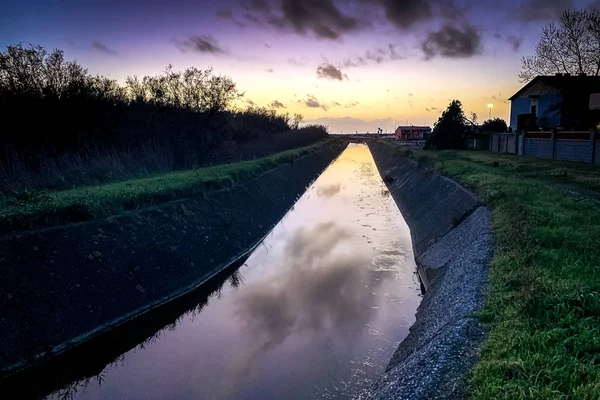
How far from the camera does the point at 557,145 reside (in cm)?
2733

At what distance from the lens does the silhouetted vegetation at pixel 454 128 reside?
1783 inches

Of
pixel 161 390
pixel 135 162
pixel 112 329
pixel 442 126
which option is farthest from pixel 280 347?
pixel 442 126

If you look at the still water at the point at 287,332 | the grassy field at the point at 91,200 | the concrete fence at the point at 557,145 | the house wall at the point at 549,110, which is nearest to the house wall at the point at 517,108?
the house wall at the point at 549,110

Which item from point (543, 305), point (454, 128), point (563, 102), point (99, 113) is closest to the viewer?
point (543, 305)

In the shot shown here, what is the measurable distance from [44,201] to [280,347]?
7.46m

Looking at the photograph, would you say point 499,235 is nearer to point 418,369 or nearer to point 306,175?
point 418,369

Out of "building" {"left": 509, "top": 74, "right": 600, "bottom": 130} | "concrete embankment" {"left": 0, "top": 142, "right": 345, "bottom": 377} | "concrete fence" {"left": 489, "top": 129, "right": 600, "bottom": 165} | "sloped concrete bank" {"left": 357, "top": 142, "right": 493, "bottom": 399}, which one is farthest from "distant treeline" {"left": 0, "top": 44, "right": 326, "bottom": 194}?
"building" {"left": 509, "top": 74, "right": 600, "bottom": 130}

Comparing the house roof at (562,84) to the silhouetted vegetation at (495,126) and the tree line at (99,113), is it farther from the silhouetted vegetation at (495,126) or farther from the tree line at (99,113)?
the tree line at (99,113)

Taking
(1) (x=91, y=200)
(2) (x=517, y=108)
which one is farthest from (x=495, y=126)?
(1) (x=91, y=200)

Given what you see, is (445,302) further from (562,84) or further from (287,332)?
(562,84)

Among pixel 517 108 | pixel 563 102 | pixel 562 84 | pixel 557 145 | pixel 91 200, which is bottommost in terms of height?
pixel 91 200

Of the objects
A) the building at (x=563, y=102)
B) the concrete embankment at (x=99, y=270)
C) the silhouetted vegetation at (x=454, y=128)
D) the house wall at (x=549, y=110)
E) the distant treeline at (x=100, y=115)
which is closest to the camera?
the concrete embankment at (x=99, y=270)

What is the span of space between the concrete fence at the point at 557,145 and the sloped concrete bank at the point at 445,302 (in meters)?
8.96

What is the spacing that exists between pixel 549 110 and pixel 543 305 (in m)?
42.7
